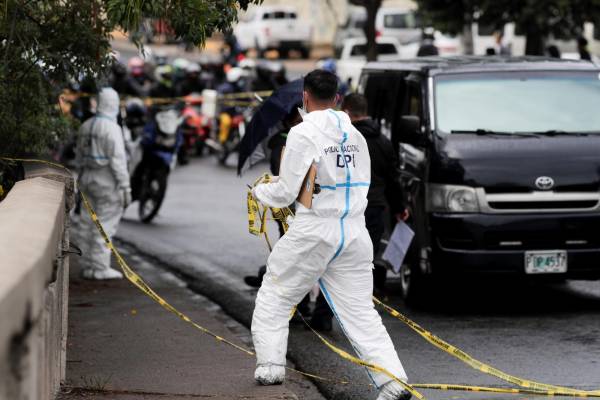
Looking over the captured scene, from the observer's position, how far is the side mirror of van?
10.8 metres

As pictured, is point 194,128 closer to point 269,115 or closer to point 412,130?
point 412,130

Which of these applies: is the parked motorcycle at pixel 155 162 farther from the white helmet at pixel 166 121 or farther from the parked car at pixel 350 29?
the parked car at pixel 350 29

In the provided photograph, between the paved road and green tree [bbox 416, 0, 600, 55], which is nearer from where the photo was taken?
the paved road

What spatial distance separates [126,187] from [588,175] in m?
4.17

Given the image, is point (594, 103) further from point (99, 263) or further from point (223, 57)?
point (223, 57)

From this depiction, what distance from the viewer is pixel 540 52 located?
1184 inches

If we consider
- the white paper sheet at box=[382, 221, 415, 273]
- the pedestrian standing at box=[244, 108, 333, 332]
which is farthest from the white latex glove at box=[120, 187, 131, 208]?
the white paper sheet at box=[382, 221, 415, 273]

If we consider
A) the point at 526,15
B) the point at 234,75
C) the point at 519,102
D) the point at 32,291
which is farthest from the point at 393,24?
the point at 32,291

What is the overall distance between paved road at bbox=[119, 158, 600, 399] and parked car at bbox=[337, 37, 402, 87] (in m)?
20.1

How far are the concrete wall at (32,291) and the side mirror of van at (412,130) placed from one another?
143 inches

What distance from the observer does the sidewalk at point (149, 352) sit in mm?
7641

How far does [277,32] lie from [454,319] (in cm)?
4839

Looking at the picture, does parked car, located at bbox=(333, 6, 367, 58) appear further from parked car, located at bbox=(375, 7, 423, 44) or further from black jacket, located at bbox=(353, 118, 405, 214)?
black jacket, located at bbox=(353, 118, 405, 214)

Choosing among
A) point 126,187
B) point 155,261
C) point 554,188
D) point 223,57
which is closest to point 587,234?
point 554,188
